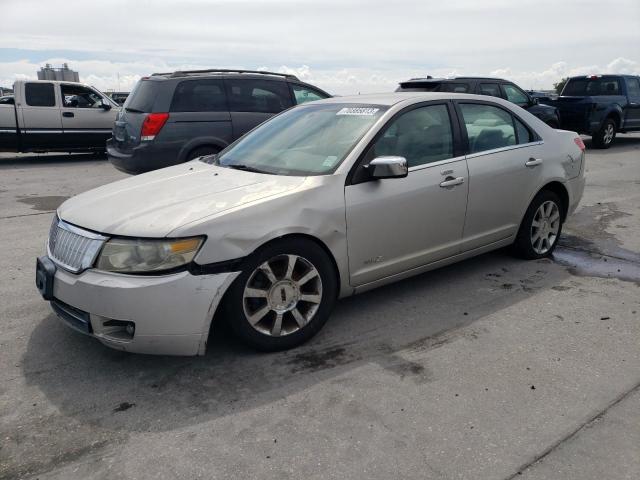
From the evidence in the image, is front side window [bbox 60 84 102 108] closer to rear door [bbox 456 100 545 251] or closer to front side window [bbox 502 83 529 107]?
front side window [bbox 502 83 529 107]

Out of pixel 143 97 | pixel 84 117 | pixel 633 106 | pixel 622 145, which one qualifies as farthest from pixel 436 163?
pixel 622 145

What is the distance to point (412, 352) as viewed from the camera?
11.6 feet

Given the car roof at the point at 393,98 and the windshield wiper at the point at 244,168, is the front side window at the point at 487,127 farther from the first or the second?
the windshield wiper at the point at 244,168

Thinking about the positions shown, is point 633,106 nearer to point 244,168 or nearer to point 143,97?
point 143,97

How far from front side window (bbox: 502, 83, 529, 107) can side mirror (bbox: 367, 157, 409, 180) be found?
905cm

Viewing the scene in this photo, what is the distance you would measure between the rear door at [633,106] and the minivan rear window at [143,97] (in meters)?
12.7

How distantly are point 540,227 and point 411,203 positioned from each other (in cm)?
186

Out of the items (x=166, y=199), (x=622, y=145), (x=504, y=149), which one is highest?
(x=504, y=149)

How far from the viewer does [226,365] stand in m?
3.36

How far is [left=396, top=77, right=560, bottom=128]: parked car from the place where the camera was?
10.4 metres

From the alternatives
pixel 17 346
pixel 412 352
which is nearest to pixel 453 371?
pixel 412 352

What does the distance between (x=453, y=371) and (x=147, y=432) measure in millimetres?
1691

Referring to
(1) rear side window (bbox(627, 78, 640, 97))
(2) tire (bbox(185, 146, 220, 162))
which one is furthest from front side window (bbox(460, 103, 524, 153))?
(1) rear side window (bbox(627, 78, 640, 97))

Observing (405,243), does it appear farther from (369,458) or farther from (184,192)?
(369,458)
